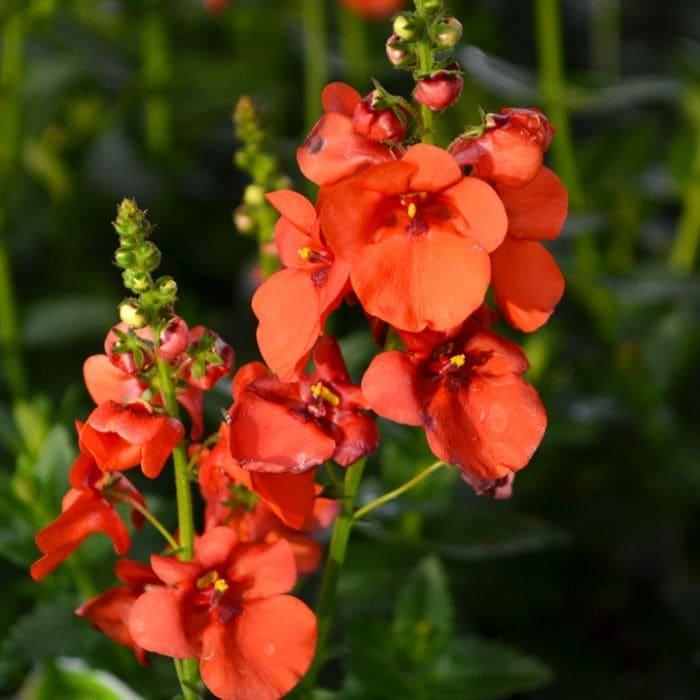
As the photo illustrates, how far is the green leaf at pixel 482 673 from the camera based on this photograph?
1.14 metres

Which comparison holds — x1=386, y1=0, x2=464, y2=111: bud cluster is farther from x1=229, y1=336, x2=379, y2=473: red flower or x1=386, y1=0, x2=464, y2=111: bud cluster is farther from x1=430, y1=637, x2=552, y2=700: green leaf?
x1=430, y1=637, x2=552, y2=700: green leaf

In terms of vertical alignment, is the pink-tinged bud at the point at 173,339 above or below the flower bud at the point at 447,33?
below

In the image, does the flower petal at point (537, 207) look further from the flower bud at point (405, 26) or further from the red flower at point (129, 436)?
the red flower at point (129, 436)

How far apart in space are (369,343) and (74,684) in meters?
0.45

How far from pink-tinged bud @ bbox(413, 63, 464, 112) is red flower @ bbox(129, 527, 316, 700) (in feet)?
1.06

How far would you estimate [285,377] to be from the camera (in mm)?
815

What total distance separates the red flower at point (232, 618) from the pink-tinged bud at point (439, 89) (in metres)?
0.32

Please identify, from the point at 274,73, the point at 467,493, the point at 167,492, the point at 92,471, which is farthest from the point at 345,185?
the point at 274,73

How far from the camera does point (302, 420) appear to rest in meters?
0.83

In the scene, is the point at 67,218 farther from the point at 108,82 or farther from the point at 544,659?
the point at 544,659

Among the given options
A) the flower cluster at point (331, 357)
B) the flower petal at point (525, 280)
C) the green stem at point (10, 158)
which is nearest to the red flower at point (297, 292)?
the flower cluster at point (331, 357)

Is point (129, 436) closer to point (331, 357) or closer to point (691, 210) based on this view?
point (331, 357)

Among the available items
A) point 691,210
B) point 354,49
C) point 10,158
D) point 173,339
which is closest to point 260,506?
point 173,339

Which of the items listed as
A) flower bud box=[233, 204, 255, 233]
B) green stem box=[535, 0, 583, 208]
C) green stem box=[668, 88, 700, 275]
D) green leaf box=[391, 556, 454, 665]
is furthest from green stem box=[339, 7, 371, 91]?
green leaf box=[391, 556, 454, 665]
